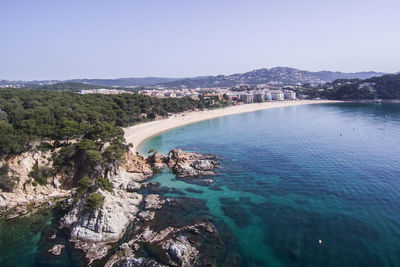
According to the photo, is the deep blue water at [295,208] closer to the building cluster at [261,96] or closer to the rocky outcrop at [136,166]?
the rocky outcrop at [136,166]

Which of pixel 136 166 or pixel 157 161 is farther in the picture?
pixel 157 161

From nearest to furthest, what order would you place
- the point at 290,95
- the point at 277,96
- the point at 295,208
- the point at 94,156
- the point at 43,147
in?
1. the point at 295,208
2. the point at 94,156
3. the point at 43,147
4. the point at 277,96
5. the point at 290,95

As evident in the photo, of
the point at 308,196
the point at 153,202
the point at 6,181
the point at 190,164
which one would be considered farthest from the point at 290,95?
the point at 6,181

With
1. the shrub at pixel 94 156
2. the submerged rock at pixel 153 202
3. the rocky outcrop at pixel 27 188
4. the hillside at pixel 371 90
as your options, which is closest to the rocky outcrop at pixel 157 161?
the shrub at pixel 94 156

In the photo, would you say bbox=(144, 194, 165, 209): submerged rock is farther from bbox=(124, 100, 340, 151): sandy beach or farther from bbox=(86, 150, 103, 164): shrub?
bbox=(124, 100, 340, 151): sandy beach

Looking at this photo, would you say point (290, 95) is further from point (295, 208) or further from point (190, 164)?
point (295, 208)

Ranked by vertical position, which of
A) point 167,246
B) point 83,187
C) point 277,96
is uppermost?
point 277,96

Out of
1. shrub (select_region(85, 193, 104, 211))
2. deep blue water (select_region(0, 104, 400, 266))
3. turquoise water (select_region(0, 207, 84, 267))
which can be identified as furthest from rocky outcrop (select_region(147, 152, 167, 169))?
shrub (select_region(85, 193, 104, 211))
